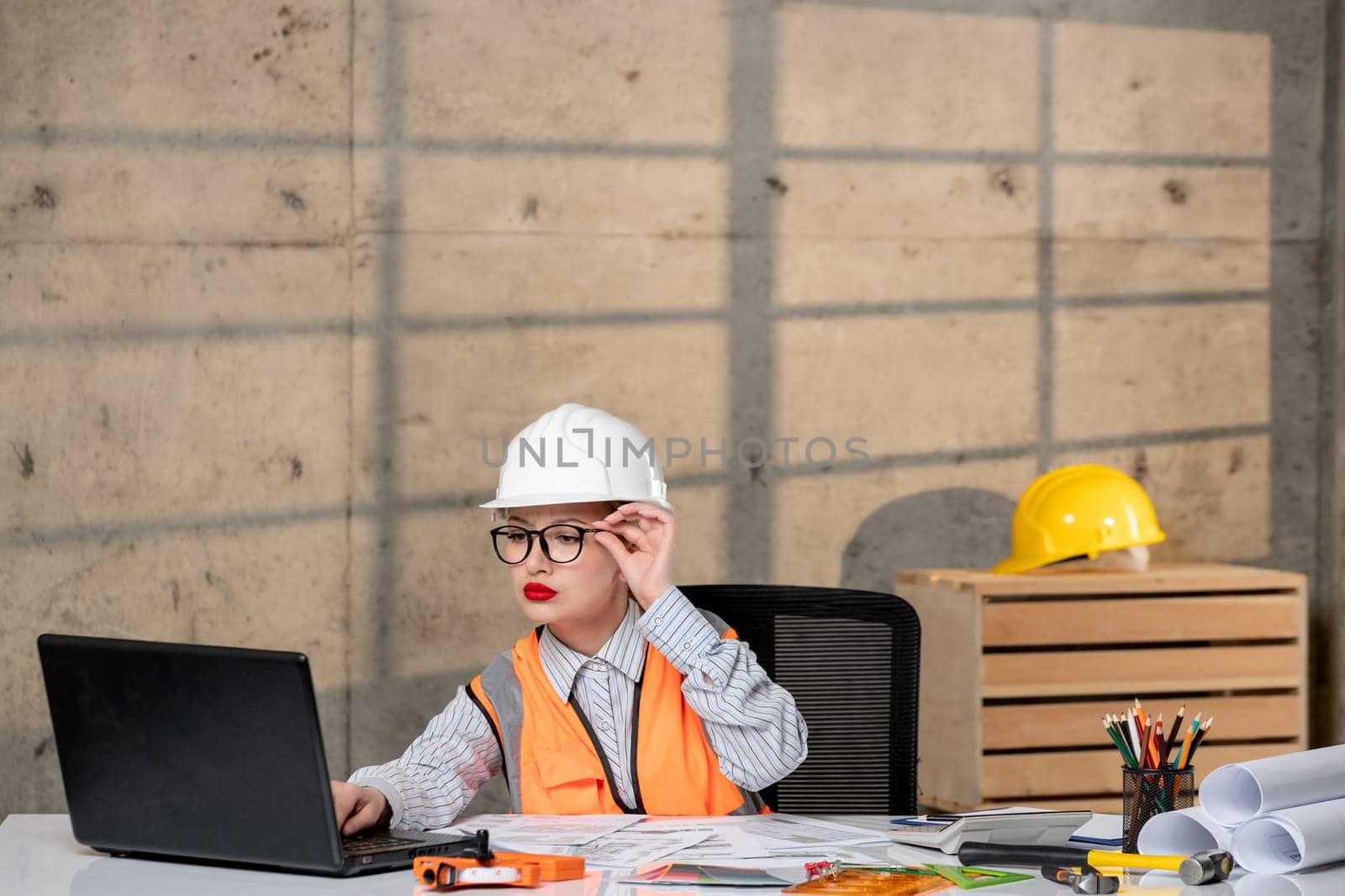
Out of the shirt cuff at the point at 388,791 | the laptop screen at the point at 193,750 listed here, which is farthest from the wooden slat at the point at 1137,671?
the laptop screen at the point at 193,750

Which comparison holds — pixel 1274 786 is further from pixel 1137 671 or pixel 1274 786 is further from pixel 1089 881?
pixel 1137 671

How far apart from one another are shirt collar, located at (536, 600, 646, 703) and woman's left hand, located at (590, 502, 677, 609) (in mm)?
71

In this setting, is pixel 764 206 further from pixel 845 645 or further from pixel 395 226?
pixel 845 645

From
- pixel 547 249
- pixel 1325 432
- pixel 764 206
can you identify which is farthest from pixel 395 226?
pixel 1325 432

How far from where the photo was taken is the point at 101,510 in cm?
394

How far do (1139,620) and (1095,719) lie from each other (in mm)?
290

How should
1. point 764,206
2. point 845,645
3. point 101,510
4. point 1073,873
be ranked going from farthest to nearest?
point 764,206 → point 101,510 → point 845,645 → point 1073,873

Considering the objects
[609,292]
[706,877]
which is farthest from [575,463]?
[609,292]

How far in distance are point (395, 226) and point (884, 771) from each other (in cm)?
234

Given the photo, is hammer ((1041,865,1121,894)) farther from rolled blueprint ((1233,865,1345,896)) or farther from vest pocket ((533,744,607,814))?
vest pocket ((533,744,607,814))

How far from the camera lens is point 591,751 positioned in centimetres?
218

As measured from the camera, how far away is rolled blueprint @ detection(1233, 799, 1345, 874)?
1.59 meters

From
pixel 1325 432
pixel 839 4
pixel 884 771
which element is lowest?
pixel 884 771

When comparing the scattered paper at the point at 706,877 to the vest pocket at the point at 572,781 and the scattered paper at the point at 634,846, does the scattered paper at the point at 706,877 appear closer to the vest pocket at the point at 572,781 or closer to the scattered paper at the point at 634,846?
the scattered paper at the point at 634,846
